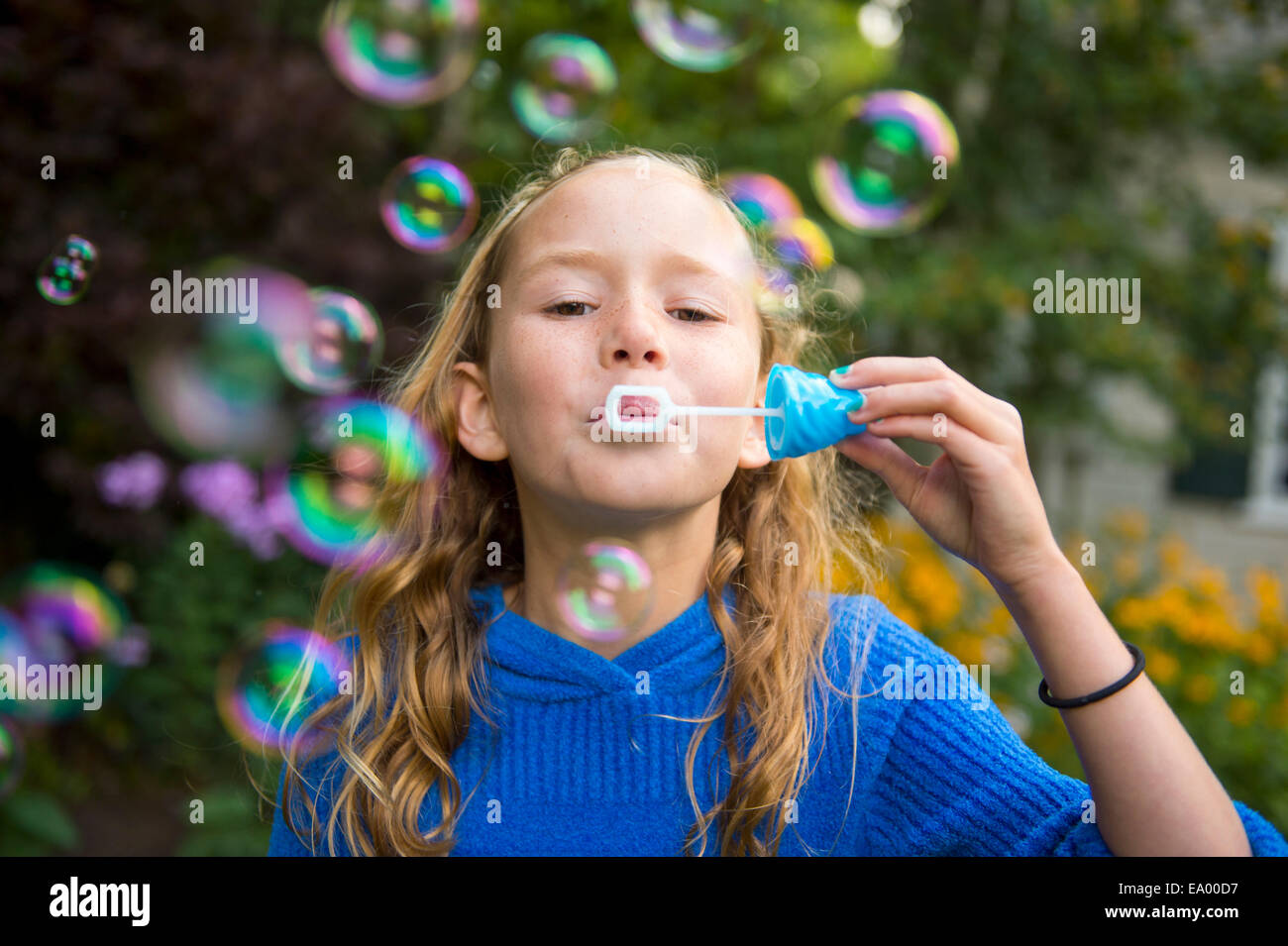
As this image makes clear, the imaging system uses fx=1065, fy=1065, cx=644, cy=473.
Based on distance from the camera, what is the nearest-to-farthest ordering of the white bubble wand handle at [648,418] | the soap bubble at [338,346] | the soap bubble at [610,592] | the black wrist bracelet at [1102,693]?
1. the black wrist bracelet at [1102,693]
2. the white bubble wand handle at [648,418]
3. the soap bubble at [610,592]
4. the soap bubble at [338,346]

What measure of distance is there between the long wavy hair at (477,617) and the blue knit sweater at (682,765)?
0.08 ft

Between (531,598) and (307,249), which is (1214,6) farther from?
(531,598)

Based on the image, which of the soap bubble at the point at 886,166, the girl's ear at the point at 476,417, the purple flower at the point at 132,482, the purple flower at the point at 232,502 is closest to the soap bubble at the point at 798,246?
the soap bubble at the point at 886,166

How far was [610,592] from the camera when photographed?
64.4 inches

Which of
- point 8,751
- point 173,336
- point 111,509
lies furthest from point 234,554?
point 8,751

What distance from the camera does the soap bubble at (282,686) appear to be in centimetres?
177

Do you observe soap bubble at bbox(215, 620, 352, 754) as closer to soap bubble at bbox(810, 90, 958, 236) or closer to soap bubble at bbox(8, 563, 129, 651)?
soap bubble at bbox(8, 563, 129, 651)

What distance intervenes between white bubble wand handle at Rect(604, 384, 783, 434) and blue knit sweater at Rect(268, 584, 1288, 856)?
1.16 feet

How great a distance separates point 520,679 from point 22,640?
106 inches

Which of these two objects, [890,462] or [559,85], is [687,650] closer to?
[890,462]

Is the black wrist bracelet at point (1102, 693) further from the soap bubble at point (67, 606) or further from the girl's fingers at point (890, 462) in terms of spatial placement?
the soap bubble at point (67, 606)

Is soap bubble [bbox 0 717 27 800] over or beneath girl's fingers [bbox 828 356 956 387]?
beneath

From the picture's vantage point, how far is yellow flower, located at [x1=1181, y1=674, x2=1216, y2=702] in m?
3.26

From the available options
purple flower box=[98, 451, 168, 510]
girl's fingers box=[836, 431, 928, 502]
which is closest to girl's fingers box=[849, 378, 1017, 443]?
girl's fingers box=[836, 431, 928, 502]
